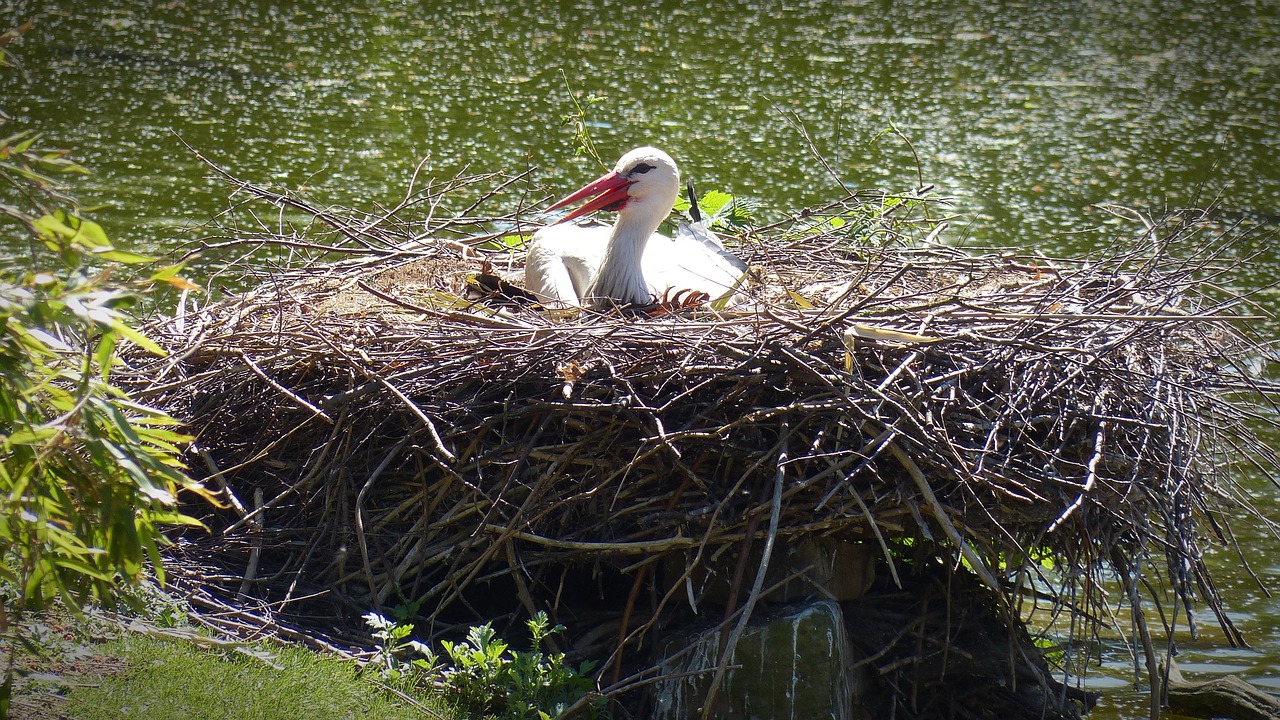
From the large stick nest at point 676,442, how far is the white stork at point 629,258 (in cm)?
51

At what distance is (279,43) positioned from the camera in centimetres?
1266

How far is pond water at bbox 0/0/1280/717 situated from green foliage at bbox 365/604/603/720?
9.96ft

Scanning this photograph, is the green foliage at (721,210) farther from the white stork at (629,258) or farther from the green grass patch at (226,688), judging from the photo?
the green grass patch at (226,688)

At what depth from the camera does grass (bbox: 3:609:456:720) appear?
3.29 meters

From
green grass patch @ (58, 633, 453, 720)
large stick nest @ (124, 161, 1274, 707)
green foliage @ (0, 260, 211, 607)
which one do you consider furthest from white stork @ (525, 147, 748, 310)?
green foliage @ (0, 260, 211, 607)

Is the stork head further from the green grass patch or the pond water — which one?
the pond water

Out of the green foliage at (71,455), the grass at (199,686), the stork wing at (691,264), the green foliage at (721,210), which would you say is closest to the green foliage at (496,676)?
the grass at (199,686)

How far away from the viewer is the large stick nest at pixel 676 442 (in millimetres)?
3822

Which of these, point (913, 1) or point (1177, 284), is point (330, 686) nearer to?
point (1177, 284)

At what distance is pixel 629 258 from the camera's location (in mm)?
5008

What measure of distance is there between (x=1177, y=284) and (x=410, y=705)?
9.91 feet

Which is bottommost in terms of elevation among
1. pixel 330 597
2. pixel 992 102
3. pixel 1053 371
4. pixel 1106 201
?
pixel 330 597

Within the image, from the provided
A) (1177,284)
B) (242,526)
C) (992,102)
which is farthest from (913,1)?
(242,526)

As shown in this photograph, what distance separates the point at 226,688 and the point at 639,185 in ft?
8.38
